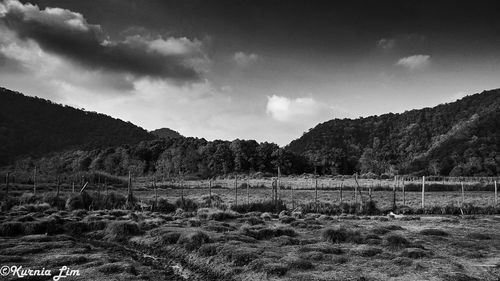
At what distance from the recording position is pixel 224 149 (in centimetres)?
12375

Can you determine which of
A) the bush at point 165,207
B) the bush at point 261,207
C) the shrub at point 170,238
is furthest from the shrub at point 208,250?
the bush at point 165,207

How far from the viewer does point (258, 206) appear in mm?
32094

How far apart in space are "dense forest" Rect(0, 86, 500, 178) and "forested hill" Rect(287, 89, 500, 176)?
0.38 metres

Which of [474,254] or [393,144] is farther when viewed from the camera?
[393,144]

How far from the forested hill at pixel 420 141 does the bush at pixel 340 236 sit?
96724 millimetres

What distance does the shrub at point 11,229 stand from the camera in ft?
65.1

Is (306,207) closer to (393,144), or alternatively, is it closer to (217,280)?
(217,280)

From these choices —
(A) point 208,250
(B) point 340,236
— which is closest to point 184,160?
(B) point 340,236

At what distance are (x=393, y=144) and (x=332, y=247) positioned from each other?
6037 inches

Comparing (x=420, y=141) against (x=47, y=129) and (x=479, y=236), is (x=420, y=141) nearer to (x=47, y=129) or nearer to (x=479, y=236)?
(x=47, y=129)

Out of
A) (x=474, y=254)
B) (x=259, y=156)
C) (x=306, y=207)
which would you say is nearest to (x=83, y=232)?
(x=306, y=207)

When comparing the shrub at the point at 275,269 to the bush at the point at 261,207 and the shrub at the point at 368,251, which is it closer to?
the shrub at the point at 368,251

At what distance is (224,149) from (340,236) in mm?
106413

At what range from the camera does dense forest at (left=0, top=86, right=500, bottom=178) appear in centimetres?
11362
